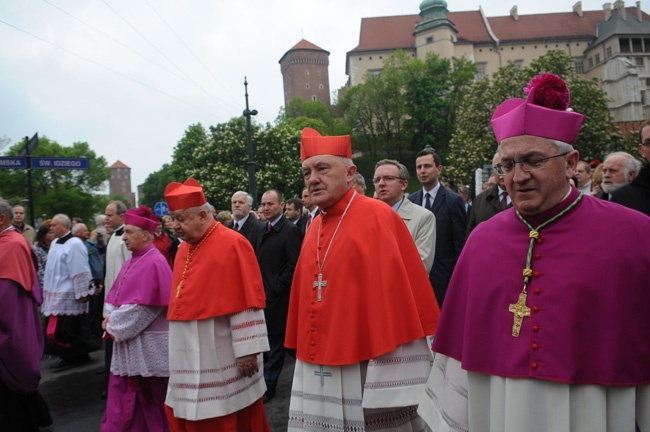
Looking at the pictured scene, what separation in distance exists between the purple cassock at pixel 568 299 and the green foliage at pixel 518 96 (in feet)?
107

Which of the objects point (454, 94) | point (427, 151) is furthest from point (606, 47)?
point (427, 151)

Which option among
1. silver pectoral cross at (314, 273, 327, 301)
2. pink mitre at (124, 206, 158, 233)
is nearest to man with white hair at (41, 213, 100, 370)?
pink mitre at (124, 206, 158, 233)

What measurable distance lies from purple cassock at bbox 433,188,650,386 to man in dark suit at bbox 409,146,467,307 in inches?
137

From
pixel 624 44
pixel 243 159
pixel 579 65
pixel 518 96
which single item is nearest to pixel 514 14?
pixel 579 65

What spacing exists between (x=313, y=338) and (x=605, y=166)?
132 inches

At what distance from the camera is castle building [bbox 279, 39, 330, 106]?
294 ft

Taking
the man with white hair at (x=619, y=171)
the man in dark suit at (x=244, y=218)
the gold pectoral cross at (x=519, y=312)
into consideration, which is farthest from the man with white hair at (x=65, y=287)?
the gold pectoral cross at (x=519, y=312)

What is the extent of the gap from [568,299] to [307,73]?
9175 centimetres

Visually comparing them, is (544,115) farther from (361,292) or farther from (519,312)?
(361,292)

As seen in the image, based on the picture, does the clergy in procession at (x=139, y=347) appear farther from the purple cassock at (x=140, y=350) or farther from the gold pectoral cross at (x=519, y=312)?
the gold pectoral cross at (x=519, y=312)

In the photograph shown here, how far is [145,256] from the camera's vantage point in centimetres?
530

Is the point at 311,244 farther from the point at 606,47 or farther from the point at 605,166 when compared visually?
the point at 606,47

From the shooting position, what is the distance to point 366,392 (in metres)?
3.02

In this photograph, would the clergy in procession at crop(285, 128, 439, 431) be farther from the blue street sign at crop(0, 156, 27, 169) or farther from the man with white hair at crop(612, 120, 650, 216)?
the blue street sign at crop(0, 156, 27, 169)
